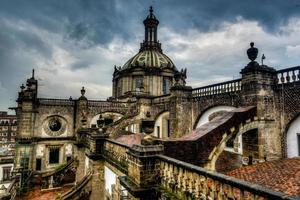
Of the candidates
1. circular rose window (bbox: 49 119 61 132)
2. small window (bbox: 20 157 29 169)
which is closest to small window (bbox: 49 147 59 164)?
circular rose window (bbox: 49 119 61 132)

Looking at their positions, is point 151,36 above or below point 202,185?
above

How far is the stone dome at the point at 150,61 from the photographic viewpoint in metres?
36.6

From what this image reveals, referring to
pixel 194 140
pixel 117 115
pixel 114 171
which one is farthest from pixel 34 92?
pixel 194 140

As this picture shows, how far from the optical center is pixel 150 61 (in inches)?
1462

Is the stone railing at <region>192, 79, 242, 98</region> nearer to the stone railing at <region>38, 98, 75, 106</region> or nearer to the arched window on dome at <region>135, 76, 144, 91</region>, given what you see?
the stone railing at <region>38, 98, 75, 106</region>

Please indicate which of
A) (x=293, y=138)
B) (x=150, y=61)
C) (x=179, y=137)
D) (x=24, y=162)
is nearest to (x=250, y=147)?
(x=293, y=138)

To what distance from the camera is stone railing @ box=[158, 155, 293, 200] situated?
3446 mm

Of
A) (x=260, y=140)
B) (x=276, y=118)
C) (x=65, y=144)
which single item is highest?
(x=276, y=118)

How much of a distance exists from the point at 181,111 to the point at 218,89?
12.2ft

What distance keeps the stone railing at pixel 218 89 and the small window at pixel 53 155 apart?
17.8 metres

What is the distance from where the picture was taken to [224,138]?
9406 millimetres

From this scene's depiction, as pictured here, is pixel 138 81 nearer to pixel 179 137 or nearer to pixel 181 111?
pixel 181 111

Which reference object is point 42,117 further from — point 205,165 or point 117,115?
point 205,165

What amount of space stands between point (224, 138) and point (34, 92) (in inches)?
878
